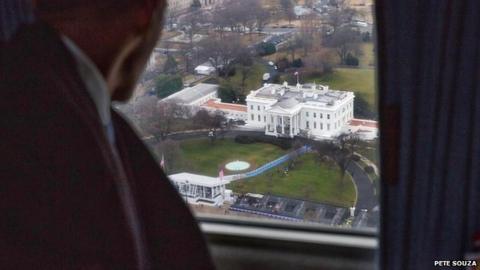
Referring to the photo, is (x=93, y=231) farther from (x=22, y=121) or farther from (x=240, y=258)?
(x=240, y=258)

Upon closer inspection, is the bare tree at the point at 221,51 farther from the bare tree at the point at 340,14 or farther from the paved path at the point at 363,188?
the paved path at the point at 363,188

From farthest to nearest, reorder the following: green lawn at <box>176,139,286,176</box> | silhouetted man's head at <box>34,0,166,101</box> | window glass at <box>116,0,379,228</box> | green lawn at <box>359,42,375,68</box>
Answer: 1. green lawn at <box>176,139,286,176</box>
2. window glass at <box>116,0,379,228</box>
3. green lawn at <box>359,42,375,68</box>
4. silhouetted man's head at <box>34,0,166,101</box>

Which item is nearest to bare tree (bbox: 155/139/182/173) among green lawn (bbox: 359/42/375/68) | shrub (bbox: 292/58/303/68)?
shrub (bbox: 292/58/303/68)

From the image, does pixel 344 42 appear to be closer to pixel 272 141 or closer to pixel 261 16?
pixel 261 16

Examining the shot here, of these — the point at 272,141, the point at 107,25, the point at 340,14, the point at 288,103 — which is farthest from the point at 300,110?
the point at 107,25

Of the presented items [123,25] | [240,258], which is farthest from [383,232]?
[123,25]

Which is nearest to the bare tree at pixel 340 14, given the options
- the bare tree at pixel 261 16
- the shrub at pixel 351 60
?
the shrub at pixel 351 60

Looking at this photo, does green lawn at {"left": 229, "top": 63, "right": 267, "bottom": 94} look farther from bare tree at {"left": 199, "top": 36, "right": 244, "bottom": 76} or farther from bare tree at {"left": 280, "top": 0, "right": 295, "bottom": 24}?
bare tree at {"left": 280, "top": 0, "right": 295, "bottom": 24}
